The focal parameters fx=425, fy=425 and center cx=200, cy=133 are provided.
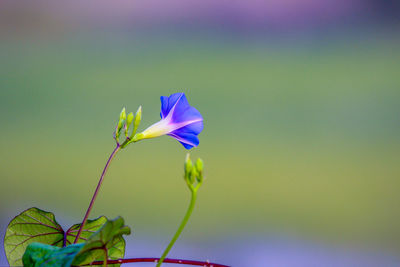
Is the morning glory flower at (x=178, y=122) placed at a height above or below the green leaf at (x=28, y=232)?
above

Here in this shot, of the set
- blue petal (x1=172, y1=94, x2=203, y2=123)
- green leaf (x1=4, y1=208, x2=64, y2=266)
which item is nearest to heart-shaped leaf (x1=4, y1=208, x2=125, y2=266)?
green leaf (x1=4, y1=208, x2=64, y2=266)

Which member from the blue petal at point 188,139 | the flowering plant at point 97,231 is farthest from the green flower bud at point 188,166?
the blue petal at point 188,139

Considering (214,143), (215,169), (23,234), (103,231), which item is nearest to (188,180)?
(103,231)

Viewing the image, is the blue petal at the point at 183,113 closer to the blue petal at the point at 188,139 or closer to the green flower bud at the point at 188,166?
the blue petal at the point at 188,139

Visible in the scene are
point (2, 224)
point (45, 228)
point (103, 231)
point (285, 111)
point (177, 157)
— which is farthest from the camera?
point (285, 111)

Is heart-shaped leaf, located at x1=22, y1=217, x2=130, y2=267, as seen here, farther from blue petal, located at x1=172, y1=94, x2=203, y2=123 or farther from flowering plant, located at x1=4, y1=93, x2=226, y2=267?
blue petal, located at x1=172, y1=94, x2=203, y2=123

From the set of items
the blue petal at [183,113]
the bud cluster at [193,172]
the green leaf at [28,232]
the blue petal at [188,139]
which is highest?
the blue petal at [183,113]

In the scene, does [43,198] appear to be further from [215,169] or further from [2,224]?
[215,169]
